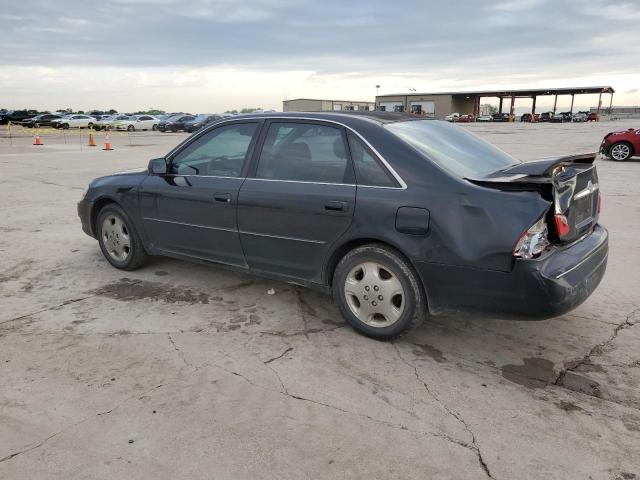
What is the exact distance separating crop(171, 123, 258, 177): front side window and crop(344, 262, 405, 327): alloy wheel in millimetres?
1369

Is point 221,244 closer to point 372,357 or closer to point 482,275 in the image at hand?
point 372,357

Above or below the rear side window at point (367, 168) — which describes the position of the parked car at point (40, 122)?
above

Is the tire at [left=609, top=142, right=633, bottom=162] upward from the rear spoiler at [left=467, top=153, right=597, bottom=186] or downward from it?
downward

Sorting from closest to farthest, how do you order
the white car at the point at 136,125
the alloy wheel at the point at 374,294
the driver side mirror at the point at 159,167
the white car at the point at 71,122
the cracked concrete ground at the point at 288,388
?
the cracked concrete ground at the point at 288,388, the alloy wheel at the point at 374,294, the driver side mirror at the point at 159,167, the white car at the point at 136,125, the white car at the point at 71,122

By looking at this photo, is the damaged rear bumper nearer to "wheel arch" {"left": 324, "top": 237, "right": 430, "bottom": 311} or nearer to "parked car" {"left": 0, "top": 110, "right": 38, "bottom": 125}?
"wheel arch" {"left": 324, "top": 237, "right": 430, "bottom": 311}

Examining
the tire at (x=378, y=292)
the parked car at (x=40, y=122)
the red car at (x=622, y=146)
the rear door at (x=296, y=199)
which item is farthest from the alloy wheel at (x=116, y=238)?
the parked car at (x=40, y=122)

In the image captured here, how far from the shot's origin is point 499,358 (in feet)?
11.7

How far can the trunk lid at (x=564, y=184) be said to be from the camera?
312 centimetres

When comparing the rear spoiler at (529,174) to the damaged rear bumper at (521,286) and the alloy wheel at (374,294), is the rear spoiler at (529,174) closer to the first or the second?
the damaged rear bumper at (521,286)

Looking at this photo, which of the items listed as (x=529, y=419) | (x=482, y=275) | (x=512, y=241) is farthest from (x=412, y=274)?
(x=529, y=419)

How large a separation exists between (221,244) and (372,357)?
1652mm

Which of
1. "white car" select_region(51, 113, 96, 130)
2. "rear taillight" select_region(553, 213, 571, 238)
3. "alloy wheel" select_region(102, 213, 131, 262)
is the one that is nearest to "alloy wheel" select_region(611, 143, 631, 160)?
"rear taillight" select_region(553, 213, 571, 238)

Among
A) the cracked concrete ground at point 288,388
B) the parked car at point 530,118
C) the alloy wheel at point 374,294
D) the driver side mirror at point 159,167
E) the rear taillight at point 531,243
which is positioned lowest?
the cracked concrete ground at point 288,388

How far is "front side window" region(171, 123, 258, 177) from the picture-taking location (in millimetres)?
4332
